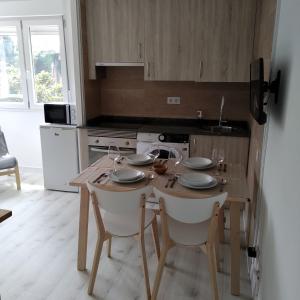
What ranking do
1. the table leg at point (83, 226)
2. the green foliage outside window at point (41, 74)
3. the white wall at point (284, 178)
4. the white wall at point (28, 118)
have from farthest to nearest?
the green foliage outside window at point (41, 74), the white wall at point (28, 118), the table leg at point (83, 226), the white wall at point (284, 178)

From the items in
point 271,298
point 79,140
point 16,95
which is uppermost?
point 16,95

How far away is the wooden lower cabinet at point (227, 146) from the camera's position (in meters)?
3.36

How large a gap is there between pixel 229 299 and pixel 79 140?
2.46 meters

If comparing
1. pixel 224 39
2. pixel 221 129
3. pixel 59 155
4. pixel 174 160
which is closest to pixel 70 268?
pixel 174 160

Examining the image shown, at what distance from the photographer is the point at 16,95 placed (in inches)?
184

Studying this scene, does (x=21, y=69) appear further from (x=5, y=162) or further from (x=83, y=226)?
(x=83, y=226)

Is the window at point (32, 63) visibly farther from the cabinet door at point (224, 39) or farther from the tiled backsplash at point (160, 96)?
the cabinet door at point (224, 39)

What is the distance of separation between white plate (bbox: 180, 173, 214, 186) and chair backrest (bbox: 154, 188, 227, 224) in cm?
26

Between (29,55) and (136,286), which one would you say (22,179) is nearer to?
(29,55)

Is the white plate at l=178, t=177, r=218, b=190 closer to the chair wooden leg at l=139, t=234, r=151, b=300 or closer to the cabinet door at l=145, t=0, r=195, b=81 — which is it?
the chair wooden leg at l=139, t=234, r=151, b=300

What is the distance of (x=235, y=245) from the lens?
2201mm

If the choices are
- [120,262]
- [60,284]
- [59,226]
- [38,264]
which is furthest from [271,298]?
[59,226]

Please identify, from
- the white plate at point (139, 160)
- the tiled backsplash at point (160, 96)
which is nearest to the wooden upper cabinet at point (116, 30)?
the tiled backsplash at point (160, 96)

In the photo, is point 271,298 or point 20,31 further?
point 20,31
